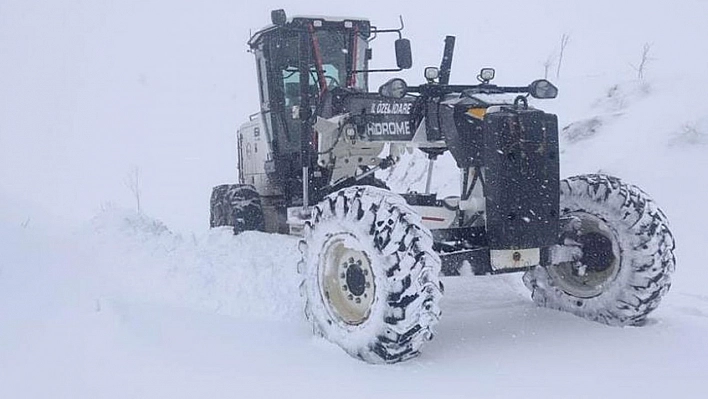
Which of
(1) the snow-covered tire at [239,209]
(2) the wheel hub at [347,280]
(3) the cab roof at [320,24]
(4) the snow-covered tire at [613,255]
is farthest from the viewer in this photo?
(1) the snow-covered tire at [239,209]

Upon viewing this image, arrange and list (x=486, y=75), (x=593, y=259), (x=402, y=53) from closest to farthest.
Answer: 1. (x=593, y=259)
2. (x=486, y=75)
3. (x=402, y=53)

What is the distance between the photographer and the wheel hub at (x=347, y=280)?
4531 mm

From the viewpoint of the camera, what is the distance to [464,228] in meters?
4.95

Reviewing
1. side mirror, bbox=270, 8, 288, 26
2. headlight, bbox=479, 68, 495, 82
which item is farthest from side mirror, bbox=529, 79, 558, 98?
side mirror, bbox=270, 8, 288, 26

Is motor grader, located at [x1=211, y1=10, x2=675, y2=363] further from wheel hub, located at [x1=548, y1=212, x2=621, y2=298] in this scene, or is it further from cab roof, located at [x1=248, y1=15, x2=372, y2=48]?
cab roof, located at [x1=248, y1=15, x2=372, y2=48]

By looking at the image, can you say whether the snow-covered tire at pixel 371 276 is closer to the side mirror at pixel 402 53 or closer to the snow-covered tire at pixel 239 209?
the side mirror at pixel 402 53

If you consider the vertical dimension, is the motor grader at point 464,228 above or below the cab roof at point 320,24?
below

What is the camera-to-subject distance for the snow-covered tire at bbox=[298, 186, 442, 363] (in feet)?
13.6

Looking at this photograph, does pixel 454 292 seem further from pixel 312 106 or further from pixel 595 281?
pixel 312 106

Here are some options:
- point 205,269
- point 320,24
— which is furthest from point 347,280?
point 320,24

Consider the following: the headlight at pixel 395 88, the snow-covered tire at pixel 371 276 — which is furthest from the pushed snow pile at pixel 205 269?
the headlight at pixel 395 88

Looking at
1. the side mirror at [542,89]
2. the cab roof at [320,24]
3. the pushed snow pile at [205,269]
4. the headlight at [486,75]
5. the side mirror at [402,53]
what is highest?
the cab roof at [320,24]

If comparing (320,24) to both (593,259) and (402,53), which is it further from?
(593,259)

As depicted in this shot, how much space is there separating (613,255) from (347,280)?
6.35ft
